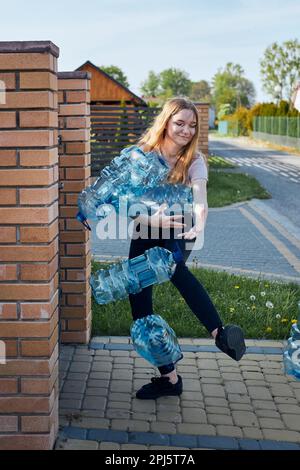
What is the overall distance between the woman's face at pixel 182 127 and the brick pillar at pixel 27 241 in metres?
0.83

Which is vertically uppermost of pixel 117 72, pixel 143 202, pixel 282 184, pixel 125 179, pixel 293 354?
pixel 117 72

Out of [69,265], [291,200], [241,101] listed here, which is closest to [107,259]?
[69,265]

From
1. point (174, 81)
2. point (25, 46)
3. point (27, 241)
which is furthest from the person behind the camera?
point (174, 81)

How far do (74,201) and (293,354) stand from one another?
1838 mm

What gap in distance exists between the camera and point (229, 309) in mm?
5719

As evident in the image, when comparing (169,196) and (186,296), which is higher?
(169,196)

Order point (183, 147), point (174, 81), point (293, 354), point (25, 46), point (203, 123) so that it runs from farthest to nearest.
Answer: point (174, 81)
point (203, 123)
point (293, 354)
point (183, 147)
point (25, 46)

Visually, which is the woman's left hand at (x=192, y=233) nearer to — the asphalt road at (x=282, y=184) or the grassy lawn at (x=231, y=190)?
the asphalt road at (x=282, y=184)

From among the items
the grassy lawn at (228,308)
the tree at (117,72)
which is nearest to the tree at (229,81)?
the tree at (117,72)

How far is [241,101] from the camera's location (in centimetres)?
11119

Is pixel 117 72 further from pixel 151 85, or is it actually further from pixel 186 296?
pixel 186 296

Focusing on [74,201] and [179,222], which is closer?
[179,222]

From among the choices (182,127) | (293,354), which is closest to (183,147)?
(182,127)
